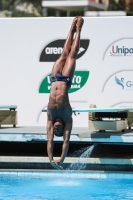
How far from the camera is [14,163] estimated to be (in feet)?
44.1

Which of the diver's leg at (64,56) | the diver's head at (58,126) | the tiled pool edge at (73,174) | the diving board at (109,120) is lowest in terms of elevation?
the tiled pool edge at (73,174)

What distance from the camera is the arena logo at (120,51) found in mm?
15836

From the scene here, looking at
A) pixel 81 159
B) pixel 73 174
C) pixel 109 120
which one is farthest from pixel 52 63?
pixel 73 174

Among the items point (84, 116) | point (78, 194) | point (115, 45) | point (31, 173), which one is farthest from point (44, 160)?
point (115, 45)

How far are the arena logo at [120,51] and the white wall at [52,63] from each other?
0.02 meters

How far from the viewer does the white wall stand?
15.9m

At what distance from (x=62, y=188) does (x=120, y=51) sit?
4954mm

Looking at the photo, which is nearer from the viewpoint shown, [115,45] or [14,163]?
[14,163]

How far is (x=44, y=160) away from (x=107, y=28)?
4.28 metres

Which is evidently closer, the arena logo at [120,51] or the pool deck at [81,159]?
the pool deck at [81,159]

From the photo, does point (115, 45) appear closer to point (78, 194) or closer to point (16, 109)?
point (16, 109)

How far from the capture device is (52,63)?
16.3m

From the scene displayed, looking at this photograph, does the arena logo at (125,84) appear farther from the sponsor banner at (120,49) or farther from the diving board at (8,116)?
the diving board at (8,116)

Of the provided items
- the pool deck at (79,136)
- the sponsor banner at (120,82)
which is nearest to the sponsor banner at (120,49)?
the sponsor banner at (120,82)
